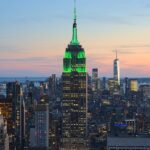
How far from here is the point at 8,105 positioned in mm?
74375

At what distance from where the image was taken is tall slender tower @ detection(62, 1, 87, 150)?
81.1m

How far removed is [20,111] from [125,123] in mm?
14252

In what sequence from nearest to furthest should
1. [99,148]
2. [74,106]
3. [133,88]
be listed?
[99,148] → [74,106] → [133,88]

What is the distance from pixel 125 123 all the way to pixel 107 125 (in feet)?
7.30

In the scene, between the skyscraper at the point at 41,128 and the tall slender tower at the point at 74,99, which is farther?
the tall slender tower at the point at 74,99

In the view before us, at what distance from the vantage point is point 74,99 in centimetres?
8244

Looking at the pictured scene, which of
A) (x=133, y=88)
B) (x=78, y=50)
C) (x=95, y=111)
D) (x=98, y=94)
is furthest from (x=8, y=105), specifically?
(x=133, y=88)

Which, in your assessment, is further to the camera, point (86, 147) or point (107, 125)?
point (107, 125)

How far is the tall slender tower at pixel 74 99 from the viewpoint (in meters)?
81.1

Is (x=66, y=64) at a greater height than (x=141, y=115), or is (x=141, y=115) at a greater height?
(x=66, y=64)

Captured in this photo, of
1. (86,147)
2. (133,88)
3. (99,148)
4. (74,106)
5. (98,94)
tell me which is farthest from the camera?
(133,88)

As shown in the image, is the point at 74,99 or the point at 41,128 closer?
the point at 41,128

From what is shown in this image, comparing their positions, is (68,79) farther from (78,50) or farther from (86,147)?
(86,147)

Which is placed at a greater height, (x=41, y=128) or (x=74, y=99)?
(x=74, y=99)
